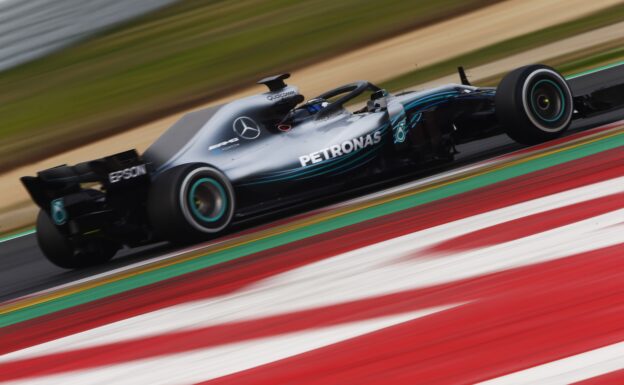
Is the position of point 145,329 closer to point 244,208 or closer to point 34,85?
point 244,208

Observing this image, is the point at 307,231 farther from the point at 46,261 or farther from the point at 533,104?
the point at 46,261

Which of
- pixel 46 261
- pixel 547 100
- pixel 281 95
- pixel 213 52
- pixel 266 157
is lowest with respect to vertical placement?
pixel 46 261

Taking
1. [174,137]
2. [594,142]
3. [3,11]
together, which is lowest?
[594,142]

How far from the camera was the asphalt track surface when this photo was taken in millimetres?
7664

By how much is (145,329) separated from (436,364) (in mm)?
1889

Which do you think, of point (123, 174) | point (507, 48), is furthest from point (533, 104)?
point (507, 48)

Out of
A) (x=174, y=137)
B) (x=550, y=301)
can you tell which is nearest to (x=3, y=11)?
(x=174, y=137)

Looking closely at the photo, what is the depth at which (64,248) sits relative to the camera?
7.77 meters

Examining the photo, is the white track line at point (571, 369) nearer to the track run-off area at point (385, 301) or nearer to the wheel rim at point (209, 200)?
the track run-off area at point (385, 301)

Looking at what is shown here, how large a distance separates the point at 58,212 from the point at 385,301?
3.80 m

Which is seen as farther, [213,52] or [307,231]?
[213,52]

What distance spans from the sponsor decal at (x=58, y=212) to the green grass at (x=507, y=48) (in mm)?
8752

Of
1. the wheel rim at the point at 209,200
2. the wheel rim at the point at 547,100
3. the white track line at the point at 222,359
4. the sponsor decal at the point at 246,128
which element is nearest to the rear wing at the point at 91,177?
the wheel rim at the point at 209,200

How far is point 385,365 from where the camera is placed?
11.4 ft
